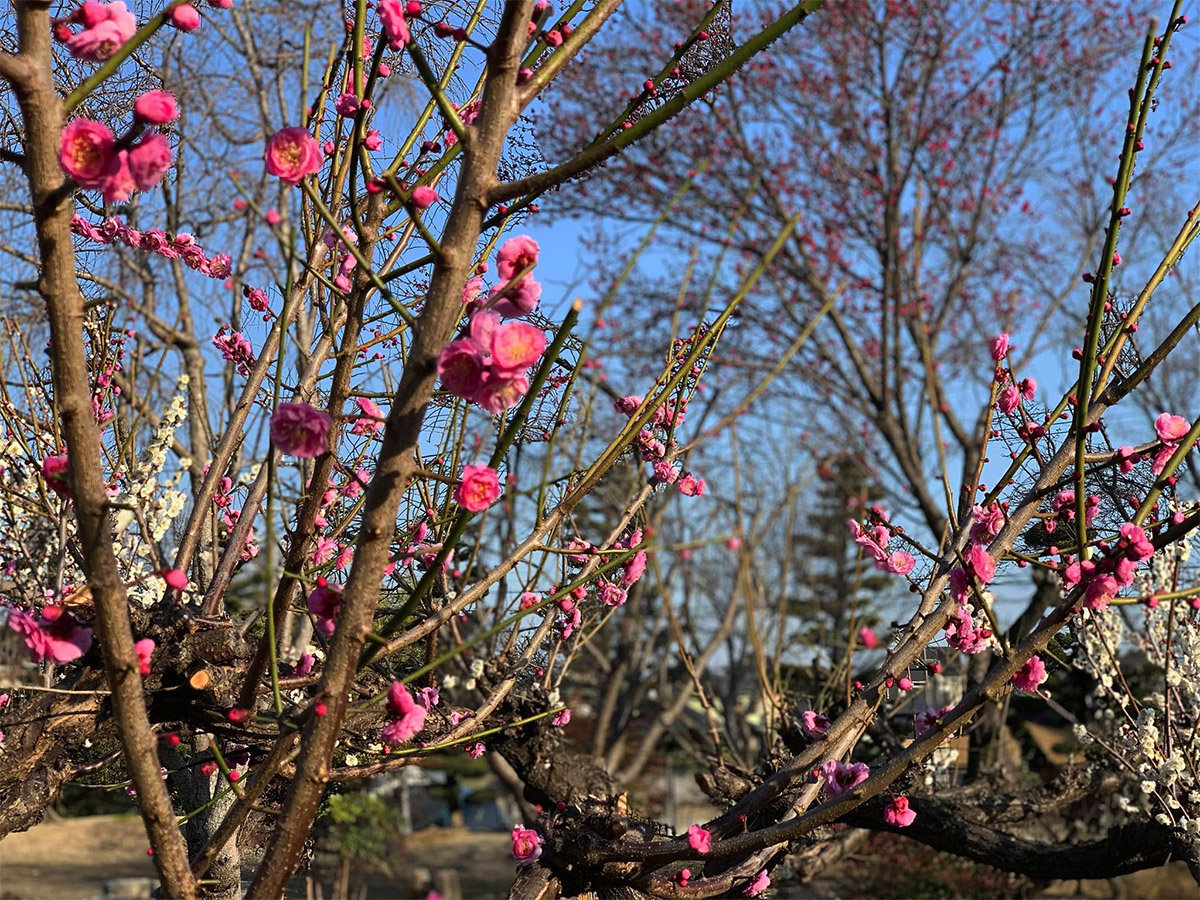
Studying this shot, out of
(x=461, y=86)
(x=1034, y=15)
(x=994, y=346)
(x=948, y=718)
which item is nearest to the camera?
(x=948, y=718)

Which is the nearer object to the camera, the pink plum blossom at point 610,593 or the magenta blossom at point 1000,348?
the magenta blossom at point 1000,348

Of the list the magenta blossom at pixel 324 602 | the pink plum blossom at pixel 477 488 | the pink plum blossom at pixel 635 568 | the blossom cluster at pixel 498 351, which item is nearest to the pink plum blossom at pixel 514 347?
→ the blossom cluster at pixel 498 351

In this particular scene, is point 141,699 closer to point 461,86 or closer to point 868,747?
point 461,86

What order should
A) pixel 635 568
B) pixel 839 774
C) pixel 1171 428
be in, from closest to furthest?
1. pixel 1171 428
2. pixel 839 774
3. pixel 635 568

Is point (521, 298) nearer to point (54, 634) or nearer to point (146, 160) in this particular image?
point (146, 160)

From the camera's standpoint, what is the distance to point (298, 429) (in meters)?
1.45

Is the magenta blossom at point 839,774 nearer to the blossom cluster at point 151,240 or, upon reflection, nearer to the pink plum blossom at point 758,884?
the pink plum blossom at point 758,884

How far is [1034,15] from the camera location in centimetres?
898

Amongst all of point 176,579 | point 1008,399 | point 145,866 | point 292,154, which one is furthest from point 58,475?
point 145,866

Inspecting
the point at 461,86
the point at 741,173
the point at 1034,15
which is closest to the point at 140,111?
the point at 461,86

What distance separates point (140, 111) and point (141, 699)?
30.5 inches

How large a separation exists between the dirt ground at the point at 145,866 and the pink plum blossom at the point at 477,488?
10072 millimetres

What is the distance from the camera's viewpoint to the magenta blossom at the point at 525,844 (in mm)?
2277

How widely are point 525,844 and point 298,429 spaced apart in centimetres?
125
